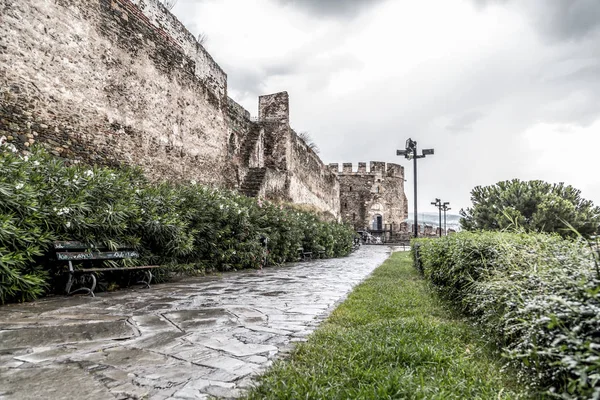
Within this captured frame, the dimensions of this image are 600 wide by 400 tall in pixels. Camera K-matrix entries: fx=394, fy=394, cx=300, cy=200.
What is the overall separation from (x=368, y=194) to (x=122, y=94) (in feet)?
97.1

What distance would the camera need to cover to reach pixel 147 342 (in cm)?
257

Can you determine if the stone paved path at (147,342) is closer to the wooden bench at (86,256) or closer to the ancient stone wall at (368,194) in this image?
the wooden bench at (86,256)

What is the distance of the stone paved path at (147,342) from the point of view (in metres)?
1.84

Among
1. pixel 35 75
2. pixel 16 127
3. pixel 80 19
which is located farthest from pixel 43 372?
pixel 80 19

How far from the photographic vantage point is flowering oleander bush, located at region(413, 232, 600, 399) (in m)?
1.24

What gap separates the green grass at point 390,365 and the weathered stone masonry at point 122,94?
21.0 feet

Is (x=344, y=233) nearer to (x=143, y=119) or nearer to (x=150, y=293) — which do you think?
(x=143, y=119)

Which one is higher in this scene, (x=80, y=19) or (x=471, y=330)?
(x=80, y=19)

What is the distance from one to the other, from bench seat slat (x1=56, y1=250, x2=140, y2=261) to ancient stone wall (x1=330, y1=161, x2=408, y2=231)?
105 feet

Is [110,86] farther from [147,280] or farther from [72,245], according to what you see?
[72,245]

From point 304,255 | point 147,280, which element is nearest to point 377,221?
point 304,255

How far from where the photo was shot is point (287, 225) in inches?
407

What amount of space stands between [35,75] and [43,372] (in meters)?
6.69

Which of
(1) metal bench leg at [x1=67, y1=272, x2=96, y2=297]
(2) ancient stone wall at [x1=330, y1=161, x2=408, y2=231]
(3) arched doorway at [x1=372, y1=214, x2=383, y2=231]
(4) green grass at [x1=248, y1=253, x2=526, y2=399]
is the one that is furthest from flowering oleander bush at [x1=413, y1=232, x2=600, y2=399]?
(3) arched doorway at [x1=372, y1=214, x2=383, y2=231]
